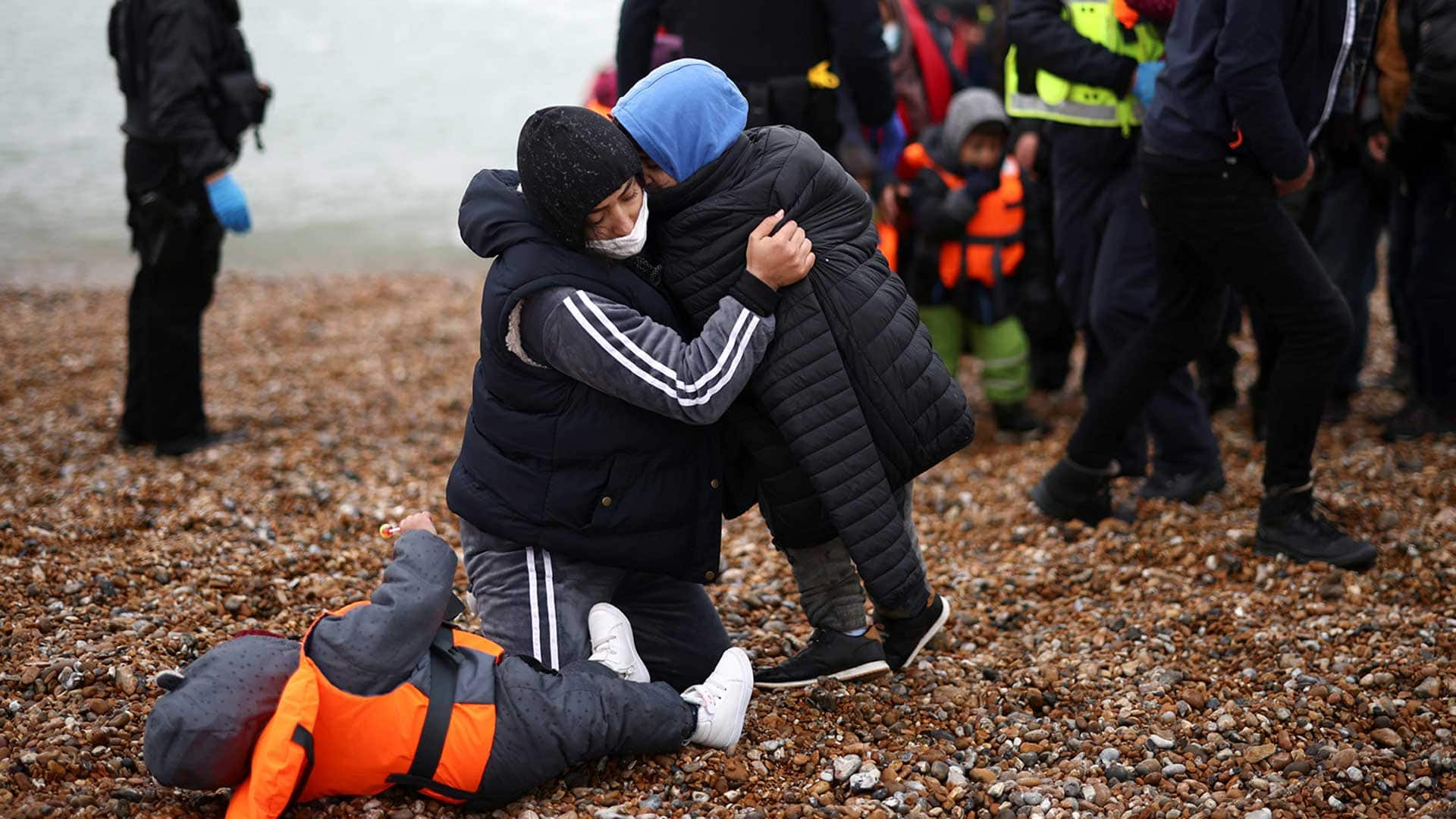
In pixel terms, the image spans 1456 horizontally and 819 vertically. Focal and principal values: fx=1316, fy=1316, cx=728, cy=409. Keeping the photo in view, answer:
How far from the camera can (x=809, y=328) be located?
10.3ft

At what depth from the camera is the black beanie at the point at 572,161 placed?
2850 millimetres

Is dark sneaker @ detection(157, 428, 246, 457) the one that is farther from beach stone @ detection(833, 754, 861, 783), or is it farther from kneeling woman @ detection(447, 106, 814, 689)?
beach stone @ detection(833, 754, 861, 783)

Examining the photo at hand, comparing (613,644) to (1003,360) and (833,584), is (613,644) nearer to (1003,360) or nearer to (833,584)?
(833,584)

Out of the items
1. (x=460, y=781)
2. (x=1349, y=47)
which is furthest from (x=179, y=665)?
(x=1349, y=47)

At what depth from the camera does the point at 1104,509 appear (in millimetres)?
4777

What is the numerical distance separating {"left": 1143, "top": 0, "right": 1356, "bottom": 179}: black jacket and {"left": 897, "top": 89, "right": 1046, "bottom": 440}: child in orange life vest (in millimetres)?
1932

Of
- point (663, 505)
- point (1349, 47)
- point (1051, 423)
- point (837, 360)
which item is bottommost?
point (1051, 423)

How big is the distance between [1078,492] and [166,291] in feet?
13.1

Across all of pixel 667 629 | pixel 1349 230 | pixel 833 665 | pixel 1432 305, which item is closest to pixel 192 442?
pixel 667 629

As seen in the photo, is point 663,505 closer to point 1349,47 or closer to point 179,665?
point 179,665

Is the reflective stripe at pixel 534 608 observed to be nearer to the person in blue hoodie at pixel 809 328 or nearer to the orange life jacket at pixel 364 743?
the orange life jacket at pixel 364 743

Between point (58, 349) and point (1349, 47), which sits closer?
point (1349, 47)

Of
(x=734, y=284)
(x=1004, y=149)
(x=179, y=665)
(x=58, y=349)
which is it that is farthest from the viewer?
(x=58, y=349)

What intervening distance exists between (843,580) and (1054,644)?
766 millimetres
